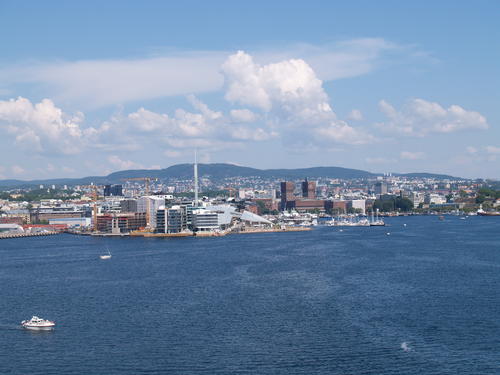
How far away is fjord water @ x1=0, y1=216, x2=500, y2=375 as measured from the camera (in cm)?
1310

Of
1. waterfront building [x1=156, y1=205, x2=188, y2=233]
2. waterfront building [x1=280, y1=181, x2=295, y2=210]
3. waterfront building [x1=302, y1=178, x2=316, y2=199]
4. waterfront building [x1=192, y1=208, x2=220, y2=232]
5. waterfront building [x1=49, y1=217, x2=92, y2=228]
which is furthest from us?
waterfront building [x1=302, y1=178, x2=316, y2=199]

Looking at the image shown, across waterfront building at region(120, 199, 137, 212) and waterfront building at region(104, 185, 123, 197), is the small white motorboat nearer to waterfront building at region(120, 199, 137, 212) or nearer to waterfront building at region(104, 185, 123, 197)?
waterfront building at region(120, 199, 137, 212)

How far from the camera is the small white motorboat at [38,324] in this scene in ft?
52.0

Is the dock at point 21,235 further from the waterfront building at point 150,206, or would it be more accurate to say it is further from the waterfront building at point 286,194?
the waterfront building at point 286,194

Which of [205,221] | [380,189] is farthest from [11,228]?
[380,189]

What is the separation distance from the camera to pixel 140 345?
47.1 feet

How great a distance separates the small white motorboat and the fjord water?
0.76 ft

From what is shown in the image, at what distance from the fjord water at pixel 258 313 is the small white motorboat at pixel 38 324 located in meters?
0.23

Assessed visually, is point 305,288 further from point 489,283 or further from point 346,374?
point 346,374

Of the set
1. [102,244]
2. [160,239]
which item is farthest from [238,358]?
[160,239]

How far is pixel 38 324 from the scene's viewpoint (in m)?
15.9

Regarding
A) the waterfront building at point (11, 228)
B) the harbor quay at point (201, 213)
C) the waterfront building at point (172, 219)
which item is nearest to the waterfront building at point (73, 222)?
the harbor quay at point (201, 213)

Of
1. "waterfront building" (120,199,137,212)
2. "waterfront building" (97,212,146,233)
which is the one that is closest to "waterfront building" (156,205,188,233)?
"waterfront building" (97,212,146,233)

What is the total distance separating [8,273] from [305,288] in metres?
11.1
